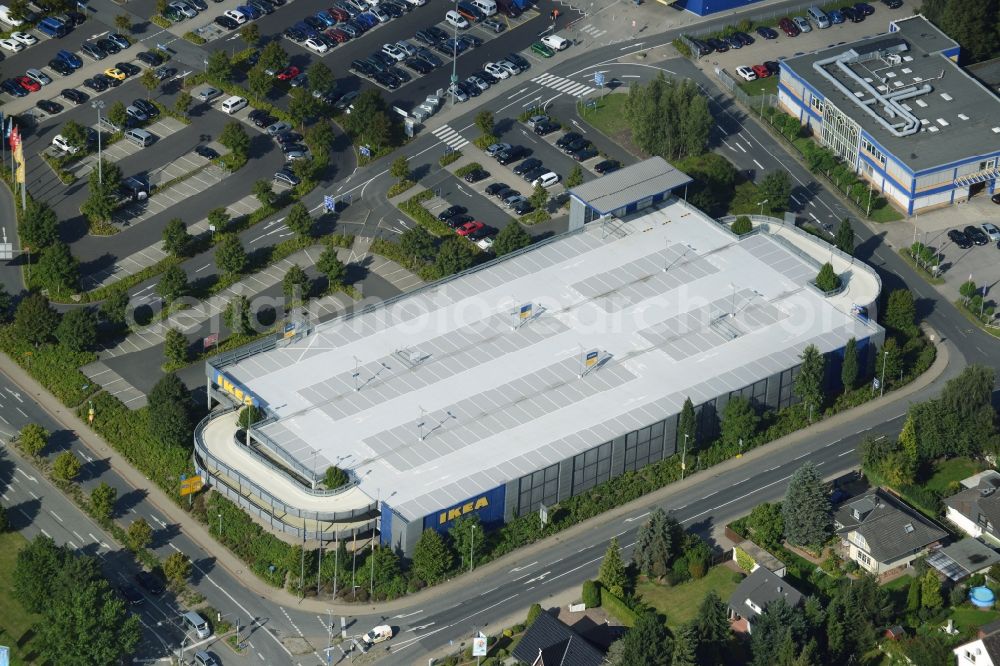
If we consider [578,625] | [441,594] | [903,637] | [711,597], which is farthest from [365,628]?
[903,637]

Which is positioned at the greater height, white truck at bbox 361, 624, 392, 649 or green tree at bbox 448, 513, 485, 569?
green tree at bbox 448, 513, 485, 569

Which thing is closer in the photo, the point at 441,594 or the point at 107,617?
the point at 107,617

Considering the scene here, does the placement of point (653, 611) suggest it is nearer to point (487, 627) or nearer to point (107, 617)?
point (487, 627)

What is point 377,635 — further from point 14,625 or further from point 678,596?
point 14,625

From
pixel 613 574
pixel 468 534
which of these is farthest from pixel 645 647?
pixel 468 534

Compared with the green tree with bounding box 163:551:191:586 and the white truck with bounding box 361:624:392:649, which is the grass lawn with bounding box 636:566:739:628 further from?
the green tree with bounding box 163:551:191:586

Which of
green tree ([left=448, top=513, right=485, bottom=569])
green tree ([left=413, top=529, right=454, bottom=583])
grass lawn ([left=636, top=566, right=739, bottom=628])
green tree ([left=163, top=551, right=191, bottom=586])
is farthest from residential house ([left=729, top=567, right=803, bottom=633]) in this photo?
green tree ([left=163, top=551, right=191, bottom=586])
